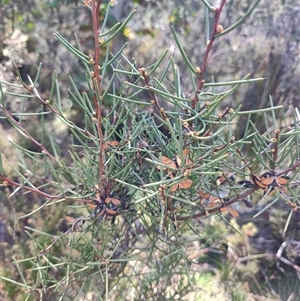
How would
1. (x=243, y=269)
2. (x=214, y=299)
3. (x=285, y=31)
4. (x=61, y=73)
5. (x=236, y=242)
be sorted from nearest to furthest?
(x=214, y=299) < (x=243, y=269) < (x=236, y=242) < (x=61, y=73) < (x=285, y=31)

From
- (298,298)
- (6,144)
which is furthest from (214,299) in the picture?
(6,144)

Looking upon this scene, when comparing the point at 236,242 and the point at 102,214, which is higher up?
the point at 102,214

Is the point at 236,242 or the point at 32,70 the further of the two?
the point at 32,70

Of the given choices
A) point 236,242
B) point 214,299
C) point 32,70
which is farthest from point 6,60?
point 214,299

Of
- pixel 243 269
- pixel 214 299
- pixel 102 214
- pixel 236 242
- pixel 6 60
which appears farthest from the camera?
pixel 6 60

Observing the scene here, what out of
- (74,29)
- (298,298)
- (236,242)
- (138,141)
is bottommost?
(236,242)

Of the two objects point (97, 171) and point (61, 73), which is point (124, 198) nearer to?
point (97, 171)
